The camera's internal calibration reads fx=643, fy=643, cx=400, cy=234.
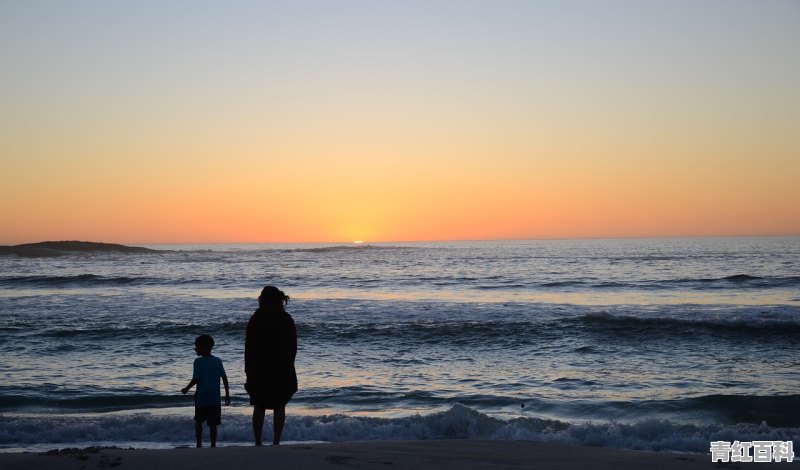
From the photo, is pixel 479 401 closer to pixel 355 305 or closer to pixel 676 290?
pixel 355 305

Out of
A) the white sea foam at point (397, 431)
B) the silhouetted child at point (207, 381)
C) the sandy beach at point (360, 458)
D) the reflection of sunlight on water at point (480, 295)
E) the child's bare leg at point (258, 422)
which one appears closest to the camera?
the sandy beach at point (360, 458)

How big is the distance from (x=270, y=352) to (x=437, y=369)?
7.37m

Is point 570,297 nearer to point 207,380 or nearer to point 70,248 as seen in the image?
point 207,380

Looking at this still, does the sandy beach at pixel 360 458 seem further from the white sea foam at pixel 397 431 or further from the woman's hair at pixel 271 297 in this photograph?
the white sea foam at pixel 397 431

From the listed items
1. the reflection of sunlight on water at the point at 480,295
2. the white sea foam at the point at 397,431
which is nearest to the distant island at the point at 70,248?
the reflection of sunlight on water at the point at 480,295

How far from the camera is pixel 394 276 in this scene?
42.8m

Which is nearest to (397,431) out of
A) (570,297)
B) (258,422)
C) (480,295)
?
(258,422)

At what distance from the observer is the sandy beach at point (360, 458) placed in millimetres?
5836

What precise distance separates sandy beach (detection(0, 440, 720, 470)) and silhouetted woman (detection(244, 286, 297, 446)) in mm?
560

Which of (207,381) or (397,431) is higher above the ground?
(207,381)

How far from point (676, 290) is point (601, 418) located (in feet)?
74.3

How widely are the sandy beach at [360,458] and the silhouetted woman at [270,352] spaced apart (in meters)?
0.56

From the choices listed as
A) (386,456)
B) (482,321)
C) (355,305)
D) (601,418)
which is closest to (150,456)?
(386,456)

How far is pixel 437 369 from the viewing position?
13.6 metres
